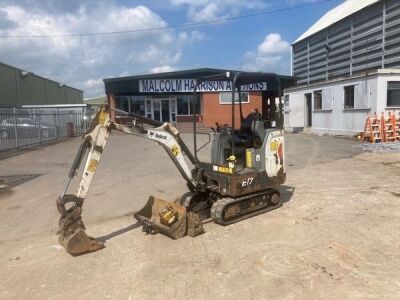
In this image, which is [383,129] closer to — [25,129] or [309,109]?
[309,109]

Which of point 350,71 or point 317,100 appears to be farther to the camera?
point 317,100

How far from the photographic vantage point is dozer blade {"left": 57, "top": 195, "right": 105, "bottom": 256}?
5.31 metres

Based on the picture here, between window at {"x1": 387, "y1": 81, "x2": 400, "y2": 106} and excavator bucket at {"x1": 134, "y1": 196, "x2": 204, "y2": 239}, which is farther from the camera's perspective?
window at {"x1": 387, "y1": 81, "x2": 400, "y2": 106}

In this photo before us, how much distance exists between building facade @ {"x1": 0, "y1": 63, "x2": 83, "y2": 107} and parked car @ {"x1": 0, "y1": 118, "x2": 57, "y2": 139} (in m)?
11.6

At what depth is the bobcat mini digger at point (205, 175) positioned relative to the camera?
546cm

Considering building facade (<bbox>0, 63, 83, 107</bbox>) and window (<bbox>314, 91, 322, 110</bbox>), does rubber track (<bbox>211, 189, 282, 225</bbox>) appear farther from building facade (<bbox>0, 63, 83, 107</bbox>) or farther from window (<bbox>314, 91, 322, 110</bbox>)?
building facade (<bbox>0, 63, 83, 107</bbox>)

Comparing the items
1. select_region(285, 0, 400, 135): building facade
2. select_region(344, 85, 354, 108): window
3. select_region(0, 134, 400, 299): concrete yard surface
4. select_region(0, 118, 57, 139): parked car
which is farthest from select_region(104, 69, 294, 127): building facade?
select_region(0, 134, 400, 299): concrete yard surface

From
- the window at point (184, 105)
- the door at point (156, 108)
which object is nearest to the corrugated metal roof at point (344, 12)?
the window at point (184, 105)

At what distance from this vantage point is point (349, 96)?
69.8 ft

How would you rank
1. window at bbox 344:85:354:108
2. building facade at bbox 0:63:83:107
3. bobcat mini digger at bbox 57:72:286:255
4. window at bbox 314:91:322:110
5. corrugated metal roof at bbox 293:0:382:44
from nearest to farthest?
bobcat mini digger at bbox 57:72:286:255 → window at bbox 344:85:354:108 → corrugated metal roof at bbox 293:0:382:44 → window at bbox 314:91:322:110 → building facade at bbox 0:63:83:107

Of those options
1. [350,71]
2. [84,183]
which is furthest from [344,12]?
[84,183]

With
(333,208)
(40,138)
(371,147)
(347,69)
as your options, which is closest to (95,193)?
(333,208)

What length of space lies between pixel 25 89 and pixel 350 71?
1209 inches

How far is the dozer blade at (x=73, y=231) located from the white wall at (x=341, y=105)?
17.0m
